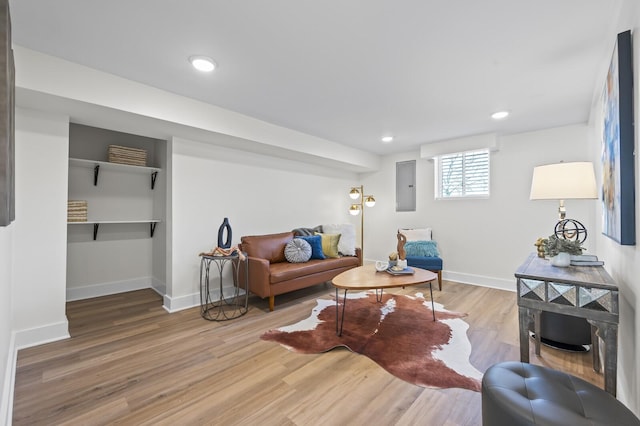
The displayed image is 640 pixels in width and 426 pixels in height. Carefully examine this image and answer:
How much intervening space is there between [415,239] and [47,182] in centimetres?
464

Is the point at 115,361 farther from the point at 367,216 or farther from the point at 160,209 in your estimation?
the point at 367,216

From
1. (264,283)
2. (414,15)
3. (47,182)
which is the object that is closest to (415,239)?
(264,283)

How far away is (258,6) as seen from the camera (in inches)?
64.5

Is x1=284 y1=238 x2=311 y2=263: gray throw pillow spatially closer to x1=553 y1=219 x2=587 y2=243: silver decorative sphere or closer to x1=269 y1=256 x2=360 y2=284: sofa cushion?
x1=269 y1=256 x2=360 y2=284: sofa cushion

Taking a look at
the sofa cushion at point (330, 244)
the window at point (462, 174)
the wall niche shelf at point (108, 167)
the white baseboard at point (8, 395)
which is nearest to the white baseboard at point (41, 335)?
the white baseboard at point (8, 395)

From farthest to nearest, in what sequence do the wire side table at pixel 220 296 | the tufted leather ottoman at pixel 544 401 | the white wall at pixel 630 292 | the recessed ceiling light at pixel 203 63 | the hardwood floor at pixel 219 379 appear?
1. the wire side table at pixel 220 296
2. the recessed ceiling light at pixel 203 63
3. the hardwood floor at pixel 219 379
4. the white wall at pixel 630 292
5. the tufted leather ottoman at pixel 544 401

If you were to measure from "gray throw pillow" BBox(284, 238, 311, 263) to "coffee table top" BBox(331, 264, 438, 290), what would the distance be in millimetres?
987

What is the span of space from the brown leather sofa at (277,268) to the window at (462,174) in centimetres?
204

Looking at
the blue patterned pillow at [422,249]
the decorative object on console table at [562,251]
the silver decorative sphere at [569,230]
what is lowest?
the blue patterned pillow at [422,249]

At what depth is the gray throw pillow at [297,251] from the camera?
3.92m

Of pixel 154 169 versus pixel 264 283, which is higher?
pixel 154 169

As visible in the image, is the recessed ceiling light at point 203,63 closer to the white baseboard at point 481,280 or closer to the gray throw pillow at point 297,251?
the gray throw pillow at point 297,251

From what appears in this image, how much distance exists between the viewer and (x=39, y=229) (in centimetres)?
250

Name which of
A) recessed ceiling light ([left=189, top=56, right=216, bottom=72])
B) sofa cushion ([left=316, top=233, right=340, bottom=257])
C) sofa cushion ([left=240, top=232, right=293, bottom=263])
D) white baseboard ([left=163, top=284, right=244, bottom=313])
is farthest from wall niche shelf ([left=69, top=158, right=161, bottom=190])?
sofa cushion ([left=316, top=233, right=340, bottom=257])
